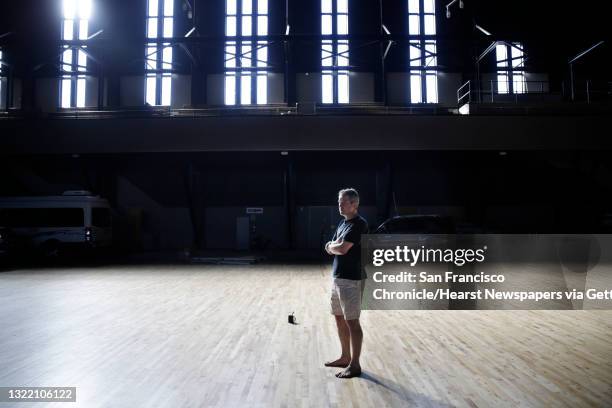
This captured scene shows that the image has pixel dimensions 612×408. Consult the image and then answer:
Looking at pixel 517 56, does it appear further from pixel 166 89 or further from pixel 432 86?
pixel 166 89

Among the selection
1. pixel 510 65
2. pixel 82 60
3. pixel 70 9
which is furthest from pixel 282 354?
pixel 70 9

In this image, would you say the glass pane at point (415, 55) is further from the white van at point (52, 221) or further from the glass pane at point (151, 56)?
the white van at point (52, 221)

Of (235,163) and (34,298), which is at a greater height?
(235,163)

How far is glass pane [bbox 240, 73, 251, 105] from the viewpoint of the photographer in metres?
21.2

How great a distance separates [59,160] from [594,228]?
24546 millimetres

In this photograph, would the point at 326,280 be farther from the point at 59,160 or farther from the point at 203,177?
the point at 59,160

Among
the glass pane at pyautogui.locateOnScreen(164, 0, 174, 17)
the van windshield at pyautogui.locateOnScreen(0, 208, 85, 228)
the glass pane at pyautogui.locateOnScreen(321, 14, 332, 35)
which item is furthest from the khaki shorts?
the glass pane at pyautogui.locateOnScreen(164, 0, 174, 17)

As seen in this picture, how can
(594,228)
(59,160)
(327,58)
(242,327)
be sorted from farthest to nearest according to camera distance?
1. (327,58)
2. (59,160)
3. (594,228)
4. (242,327)

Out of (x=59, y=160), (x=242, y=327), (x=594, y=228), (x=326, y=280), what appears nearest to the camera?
(x=242, y=327)

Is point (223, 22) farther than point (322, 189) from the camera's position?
Yes

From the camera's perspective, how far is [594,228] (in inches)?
648

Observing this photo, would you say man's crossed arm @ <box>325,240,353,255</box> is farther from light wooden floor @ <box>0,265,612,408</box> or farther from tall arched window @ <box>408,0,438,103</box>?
tall arched window @ <box>408,0,438,103</box>

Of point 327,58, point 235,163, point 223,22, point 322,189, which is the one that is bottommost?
point 322,189

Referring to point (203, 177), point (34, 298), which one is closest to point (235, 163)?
point (203, 177)
